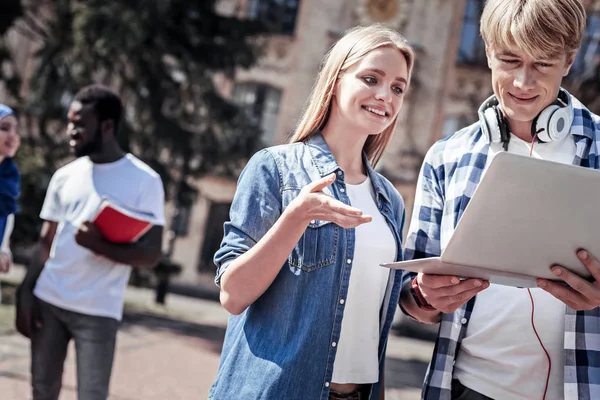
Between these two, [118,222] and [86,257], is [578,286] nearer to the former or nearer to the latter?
[118,222]

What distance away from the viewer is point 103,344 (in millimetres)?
3869

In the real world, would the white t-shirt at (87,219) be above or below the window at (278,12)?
below

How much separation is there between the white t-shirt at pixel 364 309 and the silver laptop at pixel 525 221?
12.4 inches

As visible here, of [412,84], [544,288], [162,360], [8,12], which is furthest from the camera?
[412,84]

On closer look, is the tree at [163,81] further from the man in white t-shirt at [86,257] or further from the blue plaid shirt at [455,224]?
the blue plaid shirt at [455,224]

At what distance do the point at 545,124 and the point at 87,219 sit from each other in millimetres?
2441

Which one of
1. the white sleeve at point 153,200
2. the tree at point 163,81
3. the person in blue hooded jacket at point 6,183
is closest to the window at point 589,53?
the tree at point 163,81

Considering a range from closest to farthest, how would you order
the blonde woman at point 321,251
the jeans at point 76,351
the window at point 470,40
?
the blonde woman at point 321,251
the jeans at point 76,351
the window at point 470,40

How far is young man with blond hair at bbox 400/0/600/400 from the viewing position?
2359 mm

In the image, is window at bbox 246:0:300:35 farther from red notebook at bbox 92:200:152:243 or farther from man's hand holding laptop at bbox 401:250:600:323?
man's hand holding laptop at bbox 401:250:600:323

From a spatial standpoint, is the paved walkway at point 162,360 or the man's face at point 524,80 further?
the paved walkway at point 162,360

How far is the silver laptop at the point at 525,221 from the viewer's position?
1.98 m

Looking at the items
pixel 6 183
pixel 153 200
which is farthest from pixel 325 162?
pixel 6 183

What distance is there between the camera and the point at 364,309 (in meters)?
2.45
